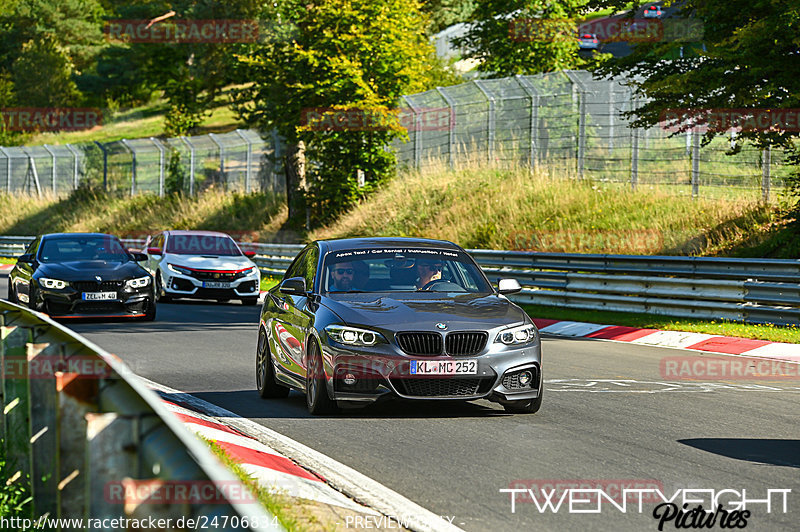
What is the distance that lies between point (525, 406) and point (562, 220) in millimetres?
17961

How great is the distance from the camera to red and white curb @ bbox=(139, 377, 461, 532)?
5.85 metres

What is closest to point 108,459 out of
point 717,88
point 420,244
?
point 420,244

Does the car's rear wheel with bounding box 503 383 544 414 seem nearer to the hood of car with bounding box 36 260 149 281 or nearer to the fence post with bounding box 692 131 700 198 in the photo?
the hood of car with bounding box 36 260 149 281

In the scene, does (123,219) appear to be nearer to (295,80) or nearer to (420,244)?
(295,80)

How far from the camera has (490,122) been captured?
32.1 meters

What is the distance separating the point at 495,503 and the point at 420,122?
29.6 metres

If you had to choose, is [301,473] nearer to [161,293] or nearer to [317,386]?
[317,386]

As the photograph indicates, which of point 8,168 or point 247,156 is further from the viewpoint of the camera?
point 8,168

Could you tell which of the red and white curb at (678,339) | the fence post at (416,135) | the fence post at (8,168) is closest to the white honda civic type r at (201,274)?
the red and white curb at (678,339)

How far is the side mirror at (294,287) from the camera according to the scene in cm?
991

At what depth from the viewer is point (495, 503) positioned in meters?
6.06

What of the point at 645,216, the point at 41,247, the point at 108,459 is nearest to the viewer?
the point at 108,459

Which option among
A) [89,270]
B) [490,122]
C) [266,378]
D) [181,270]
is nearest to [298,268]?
[266,378]

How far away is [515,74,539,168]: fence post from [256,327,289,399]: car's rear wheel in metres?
20.5
